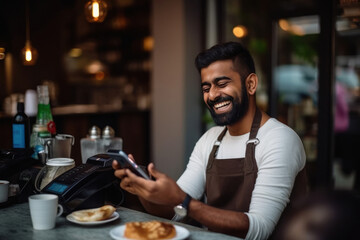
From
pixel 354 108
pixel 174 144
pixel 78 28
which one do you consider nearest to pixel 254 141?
pixel 174 144

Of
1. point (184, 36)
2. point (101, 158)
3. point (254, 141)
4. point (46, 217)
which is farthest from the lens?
point (184, 36)

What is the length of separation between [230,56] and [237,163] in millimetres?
477

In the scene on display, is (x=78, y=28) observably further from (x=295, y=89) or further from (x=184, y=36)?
(x=295, y=89)

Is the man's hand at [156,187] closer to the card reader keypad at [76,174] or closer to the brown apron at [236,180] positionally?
the card reader keypad at [76,174]

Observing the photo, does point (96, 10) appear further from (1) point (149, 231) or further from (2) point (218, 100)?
(1) point (149, 231)

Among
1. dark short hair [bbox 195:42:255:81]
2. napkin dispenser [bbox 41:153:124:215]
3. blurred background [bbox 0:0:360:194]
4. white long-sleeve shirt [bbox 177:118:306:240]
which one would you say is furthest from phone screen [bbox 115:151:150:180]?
blurred background [bbox 0:0:360:194]

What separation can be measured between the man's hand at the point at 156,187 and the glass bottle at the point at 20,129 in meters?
0.77

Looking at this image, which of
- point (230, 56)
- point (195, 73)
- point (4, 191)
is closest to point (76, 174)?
point (4, 191)

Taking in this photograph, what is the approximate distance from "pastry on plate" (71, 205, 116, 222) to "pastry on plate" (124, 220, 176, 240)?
199 mm

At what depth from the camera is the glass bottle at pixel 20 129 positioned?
6.59 feet

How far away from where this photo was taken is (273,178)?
166 centimetres

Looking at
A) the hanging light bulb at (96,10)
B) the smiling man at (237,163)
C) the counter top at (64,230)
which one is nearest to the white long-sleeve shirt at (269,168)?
the smiling man at (237,163)

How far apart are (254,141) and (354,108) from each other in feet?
15.3

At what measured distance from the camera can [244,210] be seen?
179 cm
